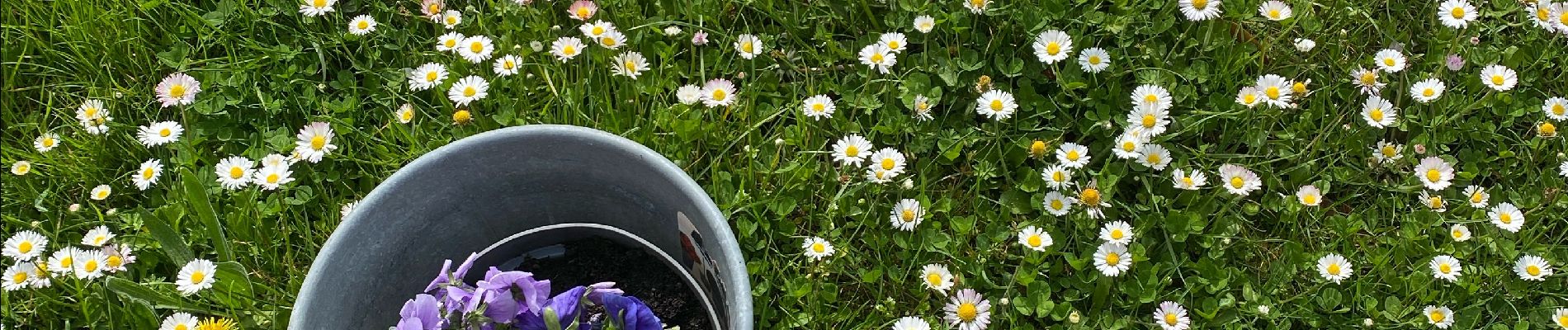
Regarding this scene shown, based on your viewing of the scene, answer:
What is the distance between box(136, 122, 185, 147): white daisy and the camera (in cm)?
189

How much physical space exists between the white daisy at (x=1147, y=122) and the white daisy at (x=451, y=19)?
4.22 ft

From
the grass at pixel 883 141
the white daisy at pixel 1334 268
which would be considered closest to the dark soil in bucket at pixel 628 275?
the grass at pixel 883 141

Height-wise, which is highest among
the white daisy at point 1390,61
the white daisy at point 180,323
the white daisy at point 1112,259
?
the white daisy at point 1390,61

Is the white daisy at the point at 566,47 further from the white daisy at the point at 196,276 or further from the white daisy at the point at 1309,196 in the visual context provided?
the white daisy at the point at 1309,196

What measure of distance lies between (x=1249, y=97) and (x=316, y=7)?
1780 millimetres

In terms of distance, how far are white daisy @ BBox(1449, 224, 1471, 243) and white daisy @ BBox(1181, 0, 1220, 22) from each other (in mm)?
538

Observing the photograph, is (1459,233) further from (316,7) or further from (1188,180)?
(316,7)

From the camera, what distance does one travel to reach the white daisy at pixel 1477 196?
5.89 feet

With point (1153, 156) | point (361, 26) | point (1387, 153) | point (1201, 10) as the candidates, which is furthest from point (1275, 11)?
point (361, 26)

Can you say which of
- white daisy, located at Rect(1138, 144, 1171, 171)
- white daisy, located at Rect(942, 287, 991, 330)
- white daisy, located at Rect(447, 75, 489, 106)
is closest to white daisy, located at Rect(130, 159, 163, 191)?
white daisy, located at Rect(447, 75, 489, 106)

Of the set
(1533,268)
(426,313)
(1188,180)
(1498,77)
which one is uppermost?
(1498,77)

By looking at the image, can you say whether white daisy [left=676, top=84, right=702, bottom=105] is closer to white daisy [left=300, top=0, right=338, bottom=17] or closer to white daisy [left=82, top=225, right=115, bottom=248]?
white daisy [left=300, top=0, right=338, bottom=17]

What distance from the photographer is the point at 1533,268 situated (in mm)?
1712

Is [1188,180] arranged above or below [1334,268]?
above
